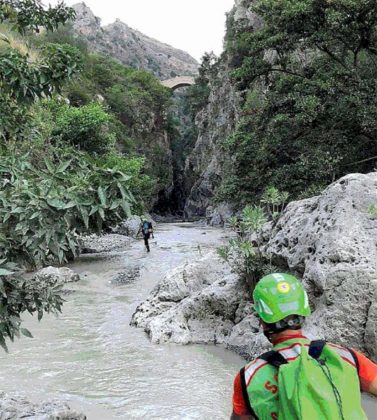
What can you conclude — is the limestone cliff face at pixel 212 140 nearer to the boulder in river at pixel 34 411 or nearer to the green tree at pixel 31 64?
the boulder in river at pixel 34 411

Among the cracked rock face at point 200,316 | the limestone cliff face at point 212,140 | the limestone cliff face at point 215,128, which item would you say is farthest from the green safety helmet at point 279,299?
the limestone cliff face at point 212,140

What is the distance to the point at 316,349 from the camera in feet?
5.39

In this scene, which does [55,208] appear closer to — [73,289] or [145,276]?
[73,289]

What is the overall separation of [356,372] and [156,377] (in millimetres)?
4987

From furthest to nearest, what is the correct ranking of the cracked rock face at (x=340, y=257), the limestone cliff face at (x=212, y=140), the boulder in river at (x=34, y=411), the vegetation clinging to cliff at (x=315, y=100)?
the limestone cliff face at (x=212, y=140), the vegetation clinging to cliff at (x=315, y=100), the cracked rock face at (x=340, y=257), the boulder in river at (x=34, y=411)

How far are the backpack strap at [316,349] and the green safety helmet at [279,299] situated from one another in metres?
0.11

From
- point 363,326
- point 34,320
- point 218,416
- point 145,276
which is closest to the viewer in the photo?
point 218,416

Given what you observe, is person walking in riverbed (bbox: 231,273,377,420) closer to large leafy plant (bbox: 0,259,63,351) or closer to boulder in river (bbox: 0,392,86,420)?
large leafy plant (bbox: 0,259,63,351)

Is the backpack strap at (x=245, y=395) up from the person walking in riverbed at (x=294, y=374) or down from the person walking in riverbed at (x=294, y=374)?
down

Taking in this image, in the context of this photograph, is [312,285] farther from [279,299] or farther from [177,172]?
[177,172]

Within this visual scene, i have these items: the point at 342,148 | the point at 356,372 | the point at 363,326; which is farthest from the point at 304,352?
the point at 342,148

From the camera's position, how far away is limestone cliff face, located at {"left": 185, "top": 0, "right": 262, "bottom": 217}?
3716 centimetres

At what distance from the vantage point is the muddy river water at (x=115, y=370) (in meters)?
5.33

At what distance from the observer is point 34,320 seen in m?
9.30
